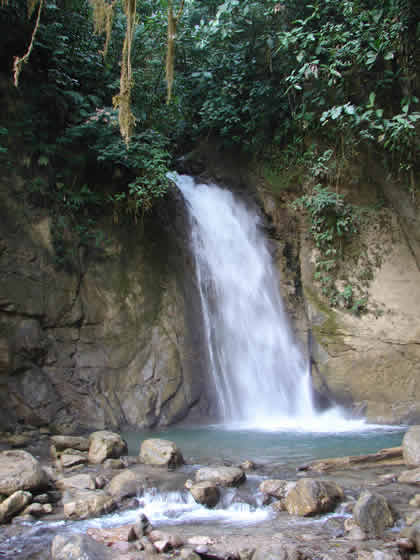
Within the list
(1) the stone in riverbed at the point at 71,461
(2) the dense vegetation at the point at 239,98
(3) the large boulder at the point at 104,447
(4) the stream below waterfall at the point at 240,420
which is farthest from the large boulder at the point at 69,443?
(2) the dense vegetation at the point at 239,98

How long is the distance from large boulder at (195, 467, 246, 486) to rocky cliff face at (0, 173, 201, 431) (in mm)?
3215

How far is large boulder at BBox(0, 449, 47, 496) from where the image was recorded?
4.13 meters

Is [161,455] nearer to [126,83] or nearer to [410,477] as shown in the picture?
[410,477]

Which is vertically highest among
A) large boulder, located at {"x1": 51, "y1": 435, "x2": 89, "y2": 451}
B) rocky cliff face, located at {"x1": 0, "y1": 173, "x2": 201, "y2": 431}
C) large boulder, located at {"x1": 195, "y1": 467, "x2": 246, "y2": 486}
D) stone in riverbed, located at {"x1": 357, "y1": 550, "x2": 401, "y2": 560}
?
rocky cliff face, located at {"x1": 0, "y1": 173, "x2": 201, "y2": 431}

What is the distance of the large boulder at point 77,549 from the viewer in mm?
3176

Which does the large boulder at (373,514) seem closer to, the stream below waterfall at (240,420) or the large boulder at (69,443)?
the stream below waterfall at (240,420)

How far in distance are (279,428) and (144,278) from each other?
4.01 metres

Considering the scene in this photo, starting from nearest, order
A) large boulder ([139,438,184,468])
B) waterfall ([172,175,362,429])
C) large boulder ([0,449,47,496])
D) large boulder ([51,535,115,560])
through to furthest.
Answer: large boulder ([51,535,115,560]), large boulder ([0,449,47,496]), large boulder ([139,438,184,468]), waterfall ([172,175,362,429])

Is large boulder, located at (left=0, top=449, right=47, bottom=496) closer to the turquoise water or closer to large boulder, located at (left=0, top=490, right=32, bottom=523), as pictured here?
large boulder, located at (left=0, top=490, right=32, bottom=523)

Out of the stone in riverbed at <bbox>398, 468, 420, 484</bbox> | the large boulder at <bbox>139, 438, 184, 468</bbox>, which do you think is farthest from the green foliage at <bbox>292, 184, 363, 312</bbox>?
the large boulder at <bbox>139, 438, 184, 468</bbox>

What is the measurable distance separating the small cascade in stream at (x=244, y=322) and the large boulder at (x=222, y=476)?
367cm

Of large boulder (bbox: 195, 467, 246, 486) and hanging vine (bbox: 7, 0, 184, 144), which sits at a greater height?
hanging vine (bbox: 7, 0, 184, 144)

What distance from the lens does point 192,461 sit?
5.76 meters

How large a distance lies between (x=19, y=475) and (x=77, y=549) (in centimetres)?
139
